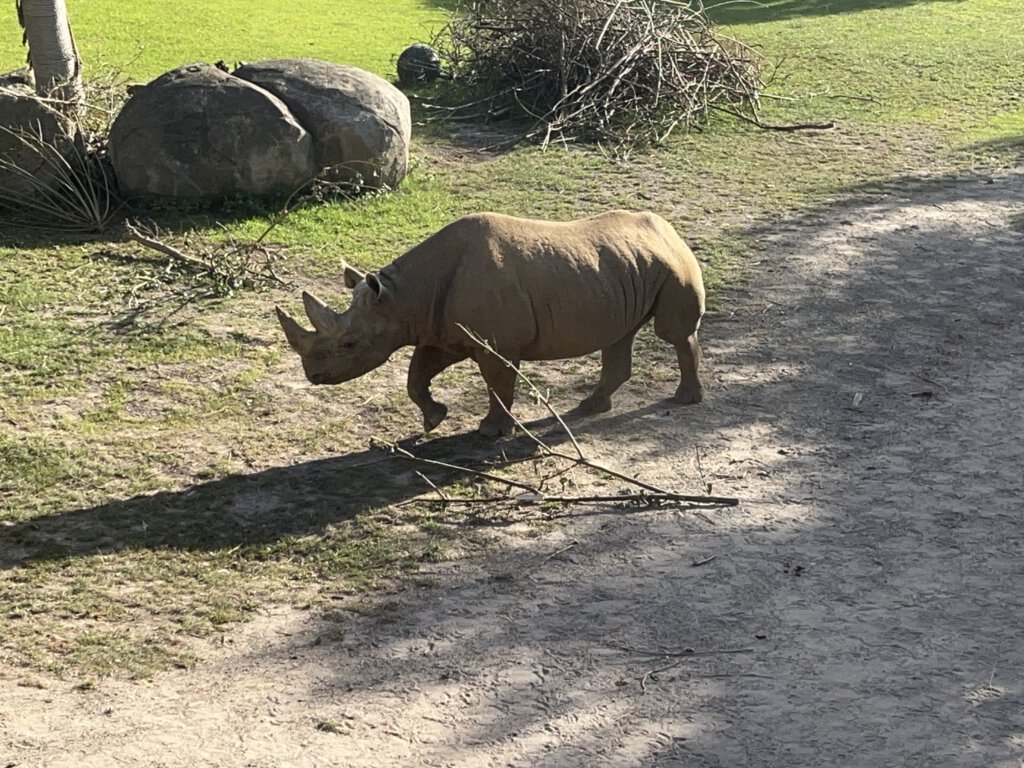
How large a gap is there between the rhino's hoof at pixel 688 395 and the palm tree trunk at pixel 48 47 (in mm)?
6188

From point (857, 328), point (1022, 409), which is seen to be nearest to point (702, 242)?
point (857, 328)

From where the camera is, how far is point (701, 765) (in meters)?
4.69

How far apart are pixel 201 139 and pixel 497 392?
15.8 feet

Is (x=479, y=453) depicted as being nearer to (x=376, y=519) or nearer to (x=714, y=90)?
(x=376, y=519)

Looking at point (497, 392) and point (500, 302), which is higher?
point (500, 302)

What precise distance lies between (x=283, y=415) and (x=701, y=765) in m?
3.69

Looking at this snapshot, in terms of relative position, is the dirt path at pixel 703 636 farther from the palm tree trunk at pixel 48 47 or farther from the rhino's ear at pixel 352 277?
the palm tree trunk at pixel 48 47

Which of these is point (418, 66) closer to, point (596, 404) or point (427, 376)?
point (596, 404)

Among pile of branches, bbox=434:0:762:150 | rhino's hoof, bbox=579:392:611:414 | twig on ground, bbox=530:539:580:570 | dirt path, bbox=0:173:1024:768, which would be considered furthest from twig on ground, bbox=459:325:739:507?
pile of branches, bbox=434:0:762:150

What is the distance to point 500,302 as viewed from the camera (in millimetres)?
6887

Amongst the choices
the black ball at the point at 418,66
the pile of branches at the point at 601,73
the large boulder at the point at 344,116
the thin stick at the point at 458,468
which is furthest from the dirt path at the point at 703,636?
the black ball at the point at 418,66

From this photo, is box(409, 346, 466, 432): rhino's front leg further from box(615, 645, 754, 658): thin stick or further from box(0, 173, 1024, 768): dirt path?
box(615, 645, 754, 658): thin stick

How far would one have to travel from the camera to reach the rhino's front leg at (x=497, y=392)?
22.9 ft

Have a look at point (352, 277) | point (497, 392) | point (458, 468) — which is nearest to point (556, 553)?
point (458, 468)
